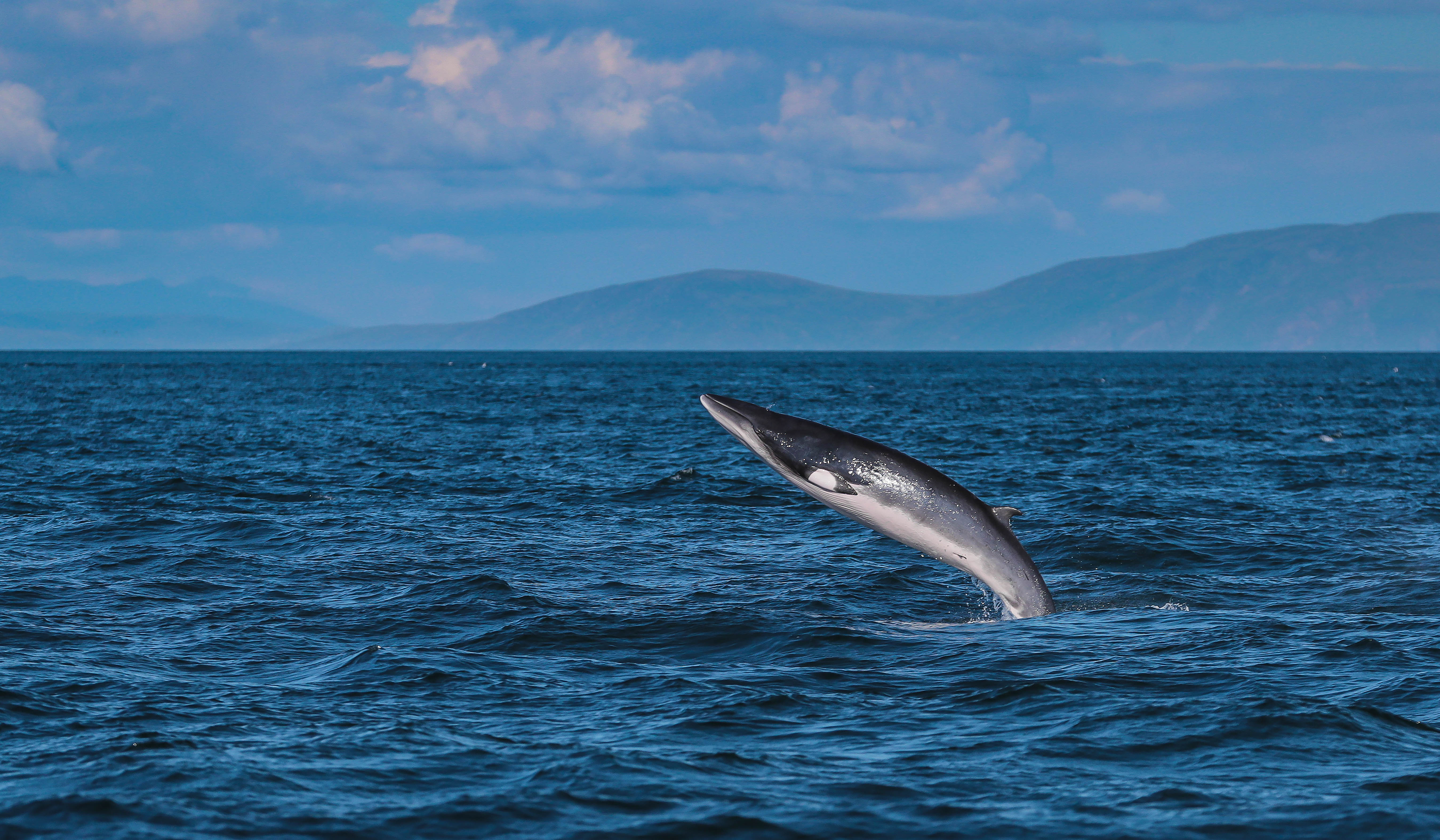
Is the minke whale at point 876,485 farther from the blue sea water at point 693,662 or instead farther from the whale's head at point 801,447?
the blue sea water at point 693,662

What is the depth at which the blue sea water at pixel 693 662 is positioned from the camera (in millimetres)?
10383

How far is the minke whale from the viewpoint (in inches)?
575

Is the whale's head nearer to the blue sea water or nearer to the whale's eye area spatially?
the whale's eye area

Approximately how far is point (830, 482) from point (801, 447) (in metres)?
0.50

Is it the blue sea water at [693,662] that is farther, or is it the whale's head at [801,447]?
the whale's head at [801,447]

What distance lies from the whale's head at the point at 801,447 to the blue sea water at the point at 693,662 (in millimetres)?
2094

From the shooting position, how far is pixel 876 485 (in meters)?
14.7

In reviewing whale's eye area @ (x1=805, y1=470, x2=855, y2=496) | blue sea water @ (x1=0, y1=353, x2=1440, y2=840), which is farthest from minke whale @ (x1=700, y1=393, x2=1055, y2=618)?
blue sea water @ (x1=0, y1=353, x2=1440, y2=840)

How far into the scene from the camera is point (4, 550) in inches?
883

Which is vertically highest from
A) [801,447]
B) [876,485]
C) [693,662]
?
[801,447]

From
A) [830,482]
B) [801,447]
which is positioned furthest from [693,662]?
[801,447]

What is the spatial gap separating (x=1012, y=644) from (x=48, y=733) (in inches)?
400

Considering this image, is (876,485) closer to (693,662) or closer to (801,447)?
(801,447)

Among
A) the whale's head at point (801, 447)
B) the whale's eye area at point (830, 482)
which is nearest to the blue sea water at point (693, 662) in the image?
the whale's eye area at point (830, 482)
